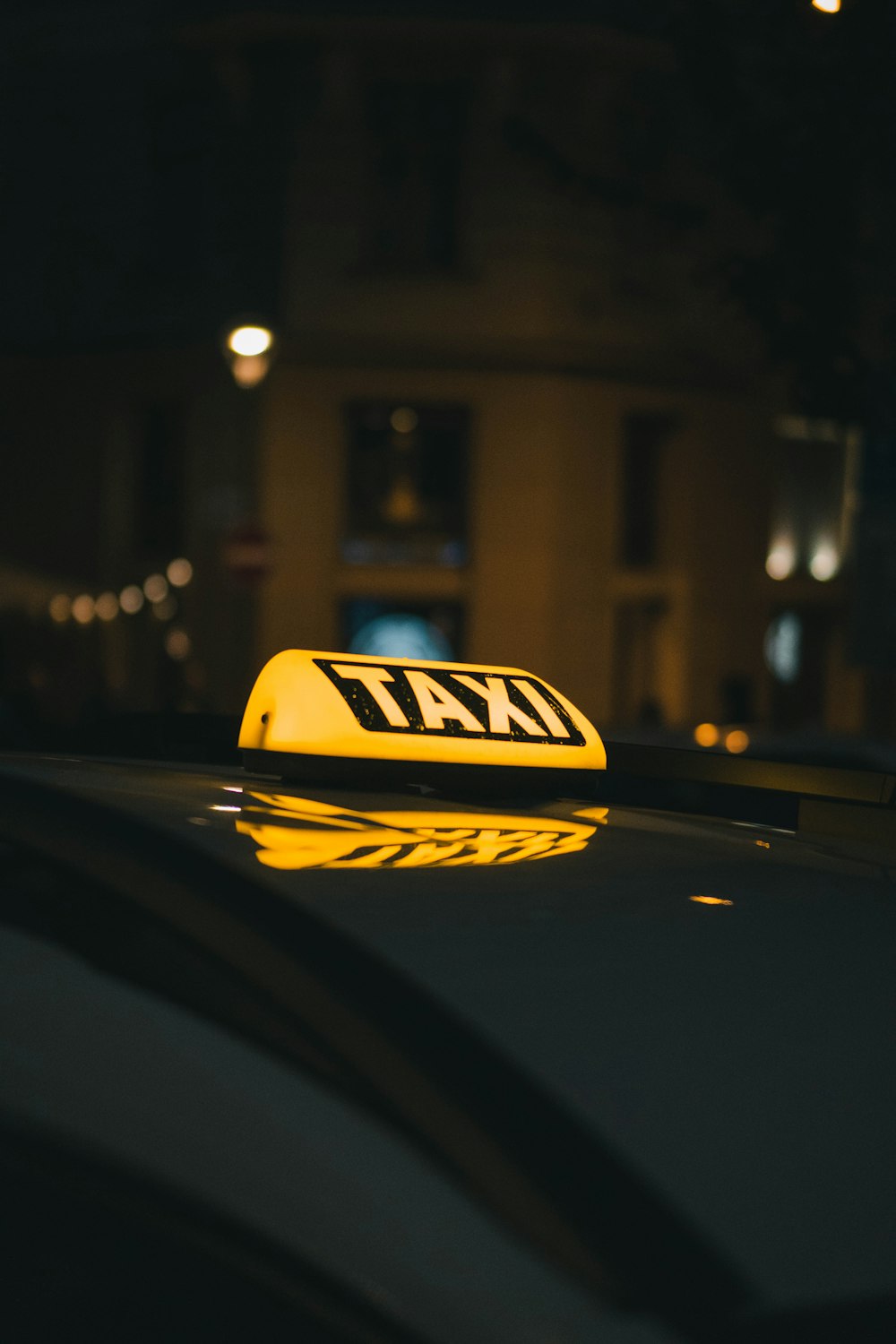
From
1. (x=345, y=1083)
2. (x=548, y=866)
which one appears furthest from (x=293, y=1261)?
(x=548, y=866)

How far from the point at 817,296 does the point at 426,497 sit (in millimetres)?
10984

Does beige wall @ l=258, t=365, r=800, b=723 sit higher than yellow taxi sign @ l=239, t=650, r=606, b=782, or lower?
higher

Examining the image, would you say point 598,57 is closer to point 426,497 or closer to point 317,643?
point 426,497

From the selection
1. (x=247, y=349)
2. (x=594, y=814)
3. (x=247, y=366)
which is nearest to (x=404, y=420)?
(x=247, y=366)

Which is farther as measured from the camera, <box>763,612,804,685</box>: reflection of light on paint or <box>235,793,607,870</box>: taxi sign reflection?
<box>763,612,804,685</box>: reflection of light on paint

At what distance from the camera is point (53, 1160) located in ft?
4.33

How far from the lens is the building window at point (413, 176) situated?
64.1 feet

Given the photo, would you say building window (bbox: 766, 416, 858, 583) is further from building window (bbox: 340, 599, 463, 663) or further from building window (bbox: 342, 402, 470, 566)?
building window (bbox: 340, 599, 463, 663)

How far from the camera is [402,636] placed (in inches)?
760

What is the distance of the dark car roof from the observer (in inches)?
44.9

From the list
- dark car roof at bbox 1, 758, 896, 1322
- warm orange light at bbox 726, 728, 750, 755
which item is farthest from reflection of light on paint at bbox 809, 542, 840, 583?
dark car roof at bbox 1, 758, 896, 1322

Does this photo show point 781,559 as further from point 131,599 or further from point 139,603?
point 131,599

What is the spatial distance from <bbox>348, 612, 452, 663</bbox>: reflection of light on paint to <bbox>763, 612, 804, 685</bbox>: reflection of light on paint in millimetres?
4194

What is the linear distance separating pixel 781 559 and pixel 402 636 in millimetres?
4941
